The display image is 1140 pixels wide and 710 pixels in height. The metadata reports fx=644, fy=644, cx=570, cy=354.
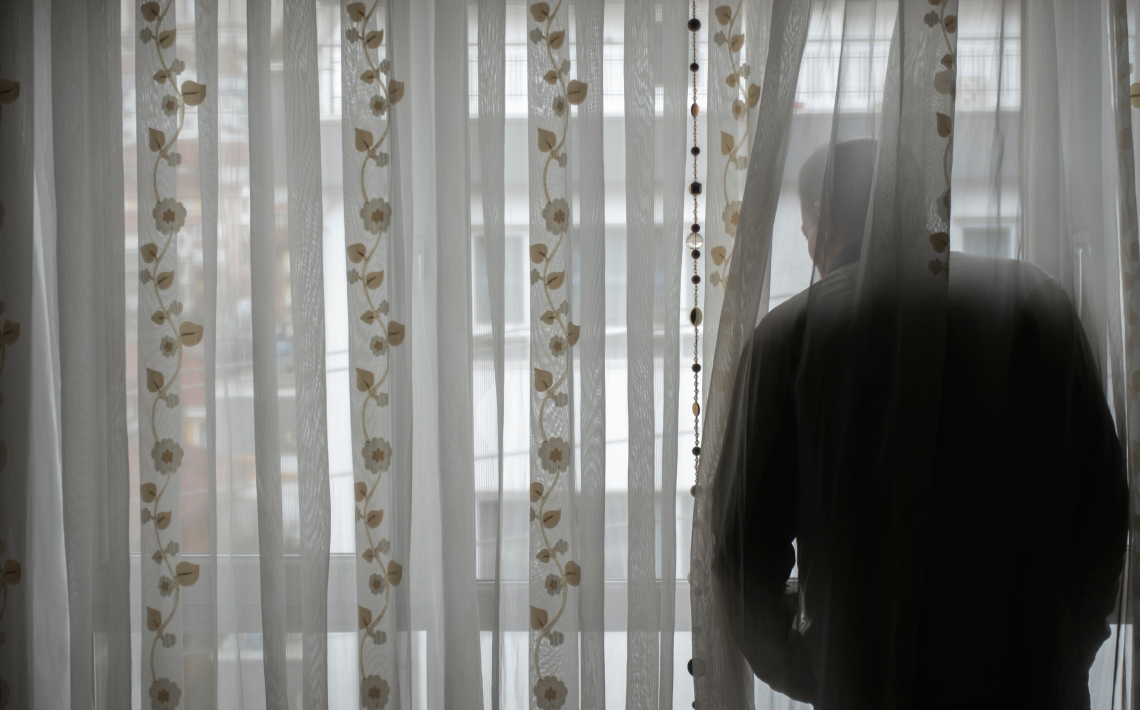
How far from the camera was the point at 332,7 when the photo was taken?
122 cm

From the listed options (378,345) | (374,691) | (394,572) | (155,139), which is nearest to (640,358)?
(378,345)

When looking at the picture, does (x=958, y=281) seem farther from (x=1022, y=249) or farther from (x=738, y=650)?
(x=738, y=650)

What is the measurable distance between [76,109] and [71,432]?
619 mm

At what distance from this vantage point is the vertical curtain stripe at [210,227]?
1.21 metres

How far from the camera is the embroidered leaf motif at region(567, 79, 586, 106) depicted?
1167 millimetres

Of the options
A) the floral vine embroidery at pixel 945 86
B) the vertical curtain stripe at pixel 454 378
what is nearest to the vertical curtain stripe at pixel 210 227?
the vertical curtain stripe at pixel 454 378

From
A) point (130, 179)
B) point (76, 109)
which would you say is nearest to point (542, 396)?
point (130, 179)

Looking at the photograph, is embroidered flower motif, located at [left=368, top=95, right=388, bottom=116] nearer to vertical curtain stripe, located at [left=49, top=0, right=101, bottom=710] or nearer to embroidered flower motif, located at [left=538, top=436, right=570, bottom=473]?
vertical curtain stripe, located at [left=49, top=0, right=101, bottom=710]

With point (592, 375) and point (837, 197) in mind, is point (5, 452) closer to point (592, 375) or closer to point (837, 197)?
point (592, 375)

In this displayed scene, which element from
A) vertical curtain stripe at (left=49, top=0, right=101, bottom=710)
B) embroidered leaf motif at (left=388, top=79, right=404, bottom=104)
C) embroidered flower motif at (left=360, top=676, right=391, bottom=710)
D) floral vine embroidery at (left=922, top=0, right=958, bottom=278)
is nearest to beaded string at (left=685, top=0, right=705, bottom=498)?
floral vine embroidery at (left=922, top=0, right=958, bottom=278)

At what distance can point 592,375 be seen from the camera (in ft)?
3.84

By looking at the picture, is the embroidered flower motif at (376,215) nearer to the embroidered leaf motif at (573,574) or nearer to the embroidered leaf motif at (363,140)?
the embroidered leaf motif at (363,140)

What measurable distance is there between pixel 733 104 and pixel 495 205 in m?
0.47

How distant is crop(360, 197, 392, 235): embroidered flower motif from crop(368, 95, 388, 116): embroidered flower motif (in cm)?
16
